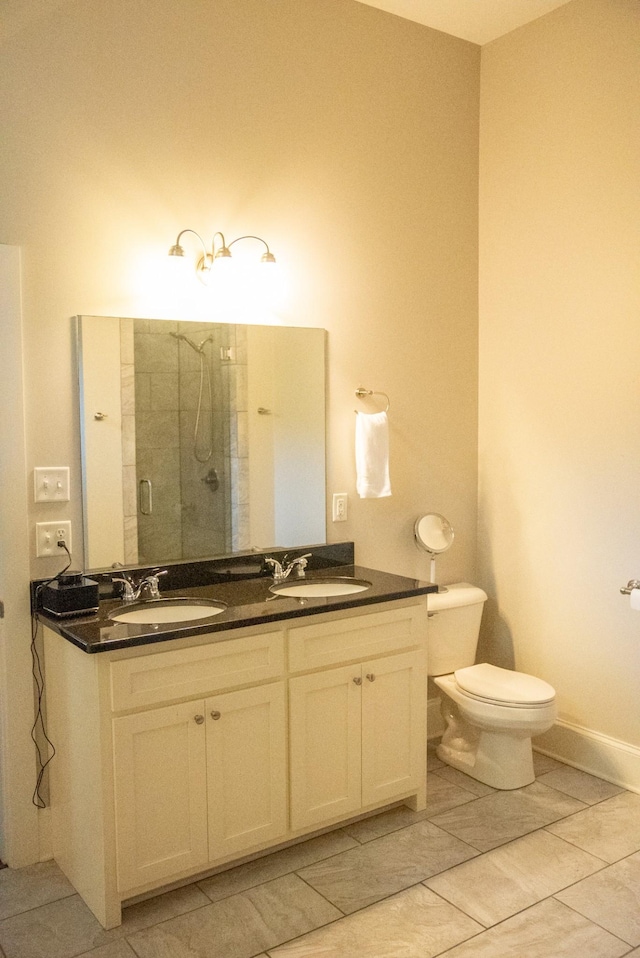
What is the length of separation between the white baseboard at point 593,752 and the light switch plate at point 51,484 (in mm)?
2160

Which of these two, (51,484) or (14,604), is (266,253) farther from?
(14,604)

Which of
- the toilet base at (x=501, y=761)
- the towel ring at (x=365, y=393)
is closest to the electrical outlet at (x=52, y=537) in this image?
the towel ring at (x=365, y=393)

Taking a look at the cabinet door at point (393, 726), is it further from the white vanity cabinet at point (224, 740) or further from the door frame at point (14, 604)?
the door frame at point (14, 604)

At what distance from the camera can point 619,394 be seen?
10.2ft

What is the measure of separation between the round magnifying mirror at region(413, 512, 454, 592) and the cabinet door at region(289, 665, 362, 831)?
890 mm

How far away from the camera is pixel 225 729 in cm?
244

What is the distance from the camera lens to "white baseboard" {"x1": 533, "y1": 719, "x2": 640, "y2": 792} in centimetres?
312

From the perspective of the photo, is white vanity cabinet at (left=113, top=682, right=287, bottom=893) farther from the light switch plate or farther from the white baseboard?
the white baseboard

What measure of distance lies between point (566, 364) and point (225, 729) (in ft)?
6.34

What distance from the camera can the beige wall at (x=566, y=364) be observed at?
308cm

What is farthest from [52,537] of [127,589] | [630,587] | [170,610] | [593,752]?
[593,752]

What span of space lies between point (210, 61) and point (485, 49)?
1.37 metres

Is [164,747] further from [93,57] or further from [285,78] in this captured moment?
[285,78]

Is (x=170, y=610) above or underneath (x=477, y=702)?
above
